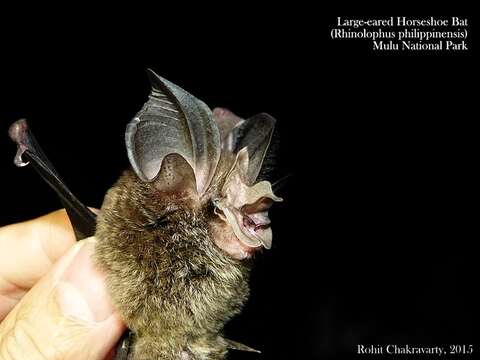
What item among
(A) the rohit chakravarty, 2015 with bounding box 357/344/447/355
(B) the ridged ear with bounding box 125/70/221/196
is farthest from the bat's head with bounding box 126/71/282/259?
(A) the rohit chakravarty, 2015 with bounding box 357/344/447/355

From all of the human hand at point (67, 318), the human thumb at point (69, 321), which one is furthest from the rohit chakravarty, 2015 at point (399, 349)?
the human thumb at point (69, 321)

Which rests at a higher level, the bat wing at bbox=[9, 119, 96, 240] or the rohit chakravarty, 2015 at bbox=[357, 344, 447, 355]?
the bat wing at bbox=[9, 119, 96, 240]

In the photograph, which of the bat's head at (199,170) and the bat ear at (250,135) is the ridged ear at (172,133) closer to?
the bat's head at (199,170)

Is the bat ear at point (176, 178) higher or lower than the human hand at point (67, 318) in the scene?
higher

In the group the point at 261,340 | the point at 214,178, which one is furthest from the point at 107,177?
the point at 214,178

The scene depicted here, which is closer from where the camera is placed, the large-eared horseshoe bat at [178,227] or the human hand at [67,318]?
the large-eared horseshoe bat at [178,227]

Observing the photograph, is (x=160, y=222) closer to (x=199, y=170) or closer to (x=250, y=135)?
(x=199, y=170)

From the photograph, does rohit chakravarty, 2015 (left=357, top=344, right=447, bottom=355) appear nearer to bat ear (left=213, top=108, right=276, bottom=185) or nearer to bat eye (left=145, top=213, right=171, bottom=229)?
bat ear (left=213, top=108, right=276, bottom=185)

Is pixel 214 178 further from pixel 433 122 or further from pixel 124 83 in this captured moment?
pixel 433 122
